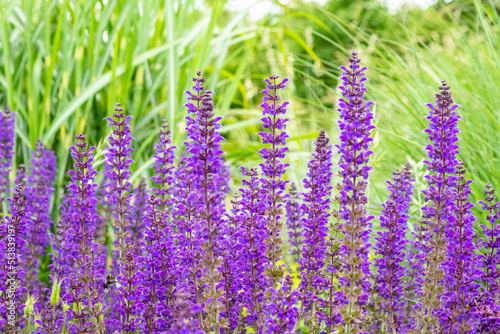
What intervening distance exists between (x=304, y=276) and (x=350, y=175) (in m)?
0.63

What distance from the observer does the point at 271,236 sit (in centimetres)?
274

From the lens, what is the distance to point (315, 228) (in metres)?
2.80

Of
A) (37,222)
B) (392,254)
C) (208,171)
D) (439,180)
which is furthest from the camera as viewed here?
(37,222)

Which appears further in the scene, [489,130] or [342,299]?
[489,130]

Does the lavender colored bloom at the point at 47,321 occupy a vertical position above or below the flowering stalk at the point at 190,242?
below

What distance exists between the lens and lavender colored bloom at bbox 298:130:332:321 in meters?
2.79

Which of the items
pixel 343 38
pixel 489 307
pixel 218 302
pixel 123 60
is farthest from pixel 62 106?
pixel 343 38

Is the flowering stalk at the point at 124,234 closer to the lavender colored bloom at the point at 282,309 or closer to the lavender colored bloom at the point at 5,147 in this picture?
the lavender colored bloom at the point at 282,309

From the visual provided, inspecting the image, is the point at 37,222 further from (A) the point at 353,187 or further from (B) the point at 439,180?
(B) the point at 439,180

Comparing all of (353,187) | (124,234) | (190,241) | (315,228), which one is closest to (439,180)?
(353,187)

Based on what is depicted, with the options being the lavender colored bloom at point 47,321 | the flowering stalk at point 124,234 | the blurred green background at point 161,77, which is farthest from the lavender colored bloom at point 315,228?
the blurred green background at point 161,77

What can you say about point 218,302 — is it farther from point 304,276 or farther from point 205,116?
point 205,116

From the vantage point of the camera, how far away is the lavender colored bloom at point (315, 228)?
2.79m

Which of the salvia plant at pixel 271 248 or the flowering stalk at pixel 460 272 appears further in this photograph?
the flowering stalk at pixel 460 272
